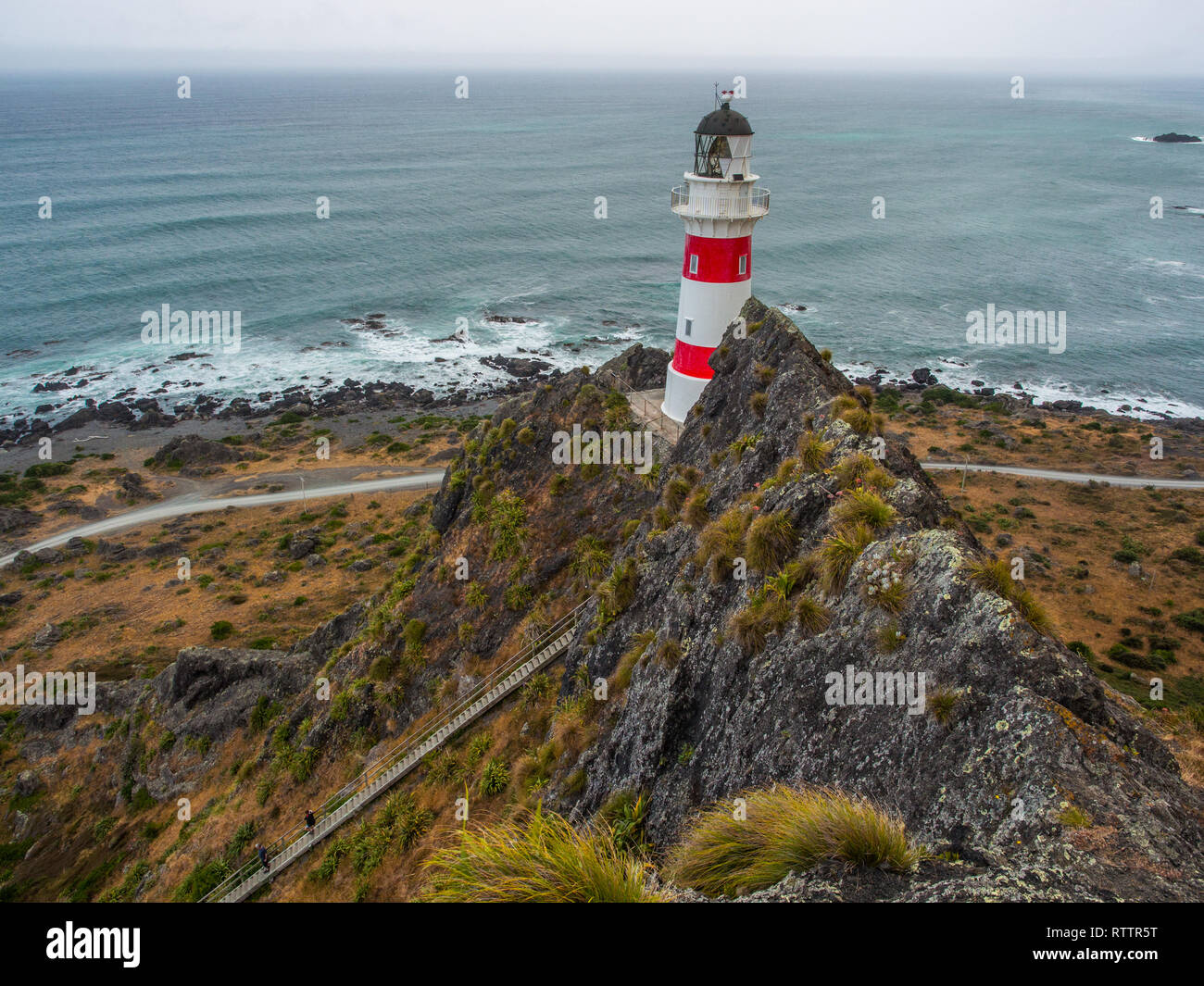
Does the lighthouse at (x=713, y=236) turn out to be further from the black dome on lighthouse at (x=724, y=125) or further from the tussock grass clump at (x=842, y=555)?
the tussock grass clump at (x=842, y=555)

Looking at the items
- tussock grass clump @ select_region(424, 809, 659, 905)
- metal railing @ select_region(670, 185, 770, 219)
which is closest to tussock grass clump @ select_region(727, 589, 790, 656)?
tussock grass clump @ select_region(424, 809, 659, 905)

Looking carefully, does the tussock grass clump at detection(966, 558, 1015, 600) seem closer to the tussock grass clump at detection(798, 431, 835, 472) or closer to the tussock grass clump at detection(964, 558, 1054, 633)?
the tussock grass clump at detection(964, 558, 1054, 633)

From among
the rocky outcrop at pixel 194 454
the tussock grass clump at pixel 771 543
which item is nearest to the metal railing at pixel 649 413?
the tussock grass clump at pixel 771 543

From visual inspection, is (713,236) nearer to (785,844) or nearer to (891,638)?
(891,638)

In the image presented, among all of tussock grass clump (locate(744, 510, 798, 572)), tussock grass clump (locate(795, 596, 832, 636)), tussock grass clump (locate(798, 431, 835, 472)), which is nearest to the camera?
tussock grass clump (locate(795, 596, 832, 636))

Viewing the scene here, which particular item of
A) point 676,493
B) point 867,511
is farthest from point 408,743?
point 867,511
